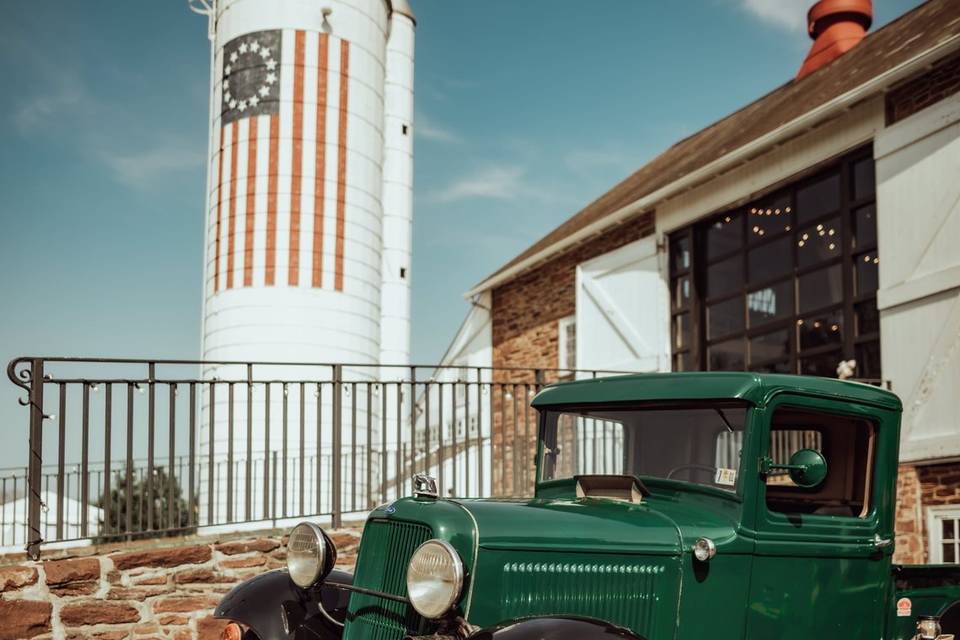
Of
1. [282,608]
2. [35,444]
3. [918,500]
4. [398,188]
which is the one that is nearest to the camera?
[282,608]

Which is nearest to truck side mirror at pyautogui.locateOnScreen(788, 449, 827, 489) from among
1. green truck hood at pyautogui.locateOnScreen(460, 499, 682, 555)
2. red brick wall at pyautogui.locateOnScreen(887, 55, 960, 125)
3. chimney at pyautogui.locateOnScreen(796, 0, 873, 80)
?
green truck hood at pyautogui.locateOnScreen(460, 499, 682, 555)

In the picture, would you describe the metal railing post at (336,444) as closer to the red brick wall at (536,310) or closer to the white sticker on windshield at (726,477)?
the white sticker on windshield at (726,477)

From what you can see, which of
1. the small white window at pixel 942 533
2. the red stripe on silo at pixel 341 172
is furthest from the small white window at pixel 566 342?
the small white window at pixel 942 533

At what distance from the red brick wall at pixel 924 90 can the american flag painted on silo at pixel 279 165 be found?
887cm

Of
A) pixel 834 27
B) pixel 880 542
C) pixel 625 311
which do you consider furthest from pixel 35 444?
pixel 834 27

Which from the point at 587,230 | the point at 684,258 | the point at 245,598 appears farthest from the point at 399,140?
the point at 245,598

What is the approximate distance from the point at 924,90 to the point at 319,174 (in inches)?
363

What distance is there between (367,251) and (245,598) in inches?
473

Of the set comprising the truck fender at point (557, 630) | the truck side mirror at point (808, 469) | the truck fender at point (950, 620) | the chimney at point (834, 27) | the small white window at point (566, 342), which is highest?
the chimney at point (834, 27)

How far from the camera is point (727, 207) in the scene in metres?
12.3

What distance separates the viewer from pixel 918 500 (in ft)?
30.9

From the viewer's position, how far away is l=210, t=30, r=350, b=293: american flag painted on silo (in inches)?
617

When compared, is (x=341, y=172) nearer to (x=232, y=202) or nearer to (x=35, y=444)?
(x=232, y=202)

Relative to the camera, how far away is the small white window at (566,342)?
15688mm
